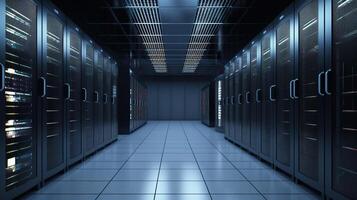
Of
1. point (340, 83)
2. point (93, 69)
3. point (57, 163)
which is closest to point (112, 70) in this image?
point (93, 69)

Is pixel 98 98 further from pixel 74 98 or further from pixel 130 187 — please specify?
pixel 130 187

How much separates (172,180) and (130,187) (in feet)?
1.85

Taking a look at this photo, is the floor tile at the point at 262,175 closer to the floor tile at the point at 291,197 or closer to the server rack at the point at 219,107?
the floor tile at the point at 291,197

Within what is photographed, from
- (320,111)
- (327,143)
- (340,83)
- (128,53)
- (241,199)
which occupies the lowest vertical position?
(241,199)

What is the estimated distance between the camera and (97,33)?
784 centimetres

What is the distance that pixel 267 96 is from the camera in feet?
15.8

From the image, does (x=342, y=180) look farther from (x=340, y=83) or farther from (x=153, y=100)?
(x=153, y=100)

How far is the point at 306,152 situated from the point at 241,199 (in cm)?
91

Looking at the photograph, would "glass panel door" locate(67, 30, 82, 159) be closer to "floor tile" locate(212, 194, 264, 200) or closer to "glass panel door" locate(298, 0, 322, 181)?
"floor tile" locate(212, 194, 264, 200)

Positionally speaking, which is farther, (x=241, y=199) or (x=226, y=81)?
(x=226, y=81)

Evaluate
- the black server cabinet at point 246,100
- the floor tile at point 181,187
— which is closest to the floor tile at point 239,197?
the floor tile at point 181,187

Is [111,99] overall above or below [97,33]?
below

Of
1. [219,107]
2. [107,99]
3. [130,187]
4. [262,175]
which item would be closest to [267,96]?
[262,175]

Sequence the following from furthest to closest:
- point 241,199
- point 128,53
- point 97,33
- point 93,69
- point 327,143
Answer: point 128,53 < point 97,33 < point 93,69 < point 241,199 < point 327,143
